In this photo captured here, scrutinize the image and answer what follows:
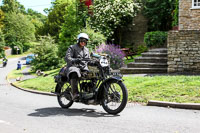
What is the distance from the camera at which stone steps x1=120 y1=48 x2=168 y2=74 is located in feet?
48.5

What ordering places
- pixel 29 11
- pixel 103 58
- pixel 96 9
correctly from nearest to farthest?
pixel 103 58 < pixel 96 9 < pixel 29 11

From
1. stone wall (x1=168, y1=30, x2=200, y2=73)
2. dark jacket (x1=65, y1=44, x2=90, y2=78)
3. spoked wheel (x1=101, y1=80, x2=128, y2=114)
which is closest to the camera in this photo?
spoked wheel (x1=101, y1=80, x2=128, y2=114)

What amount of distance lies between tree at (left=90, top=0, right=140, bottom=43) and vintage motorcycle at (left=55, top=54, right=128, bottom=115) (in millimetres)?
19104

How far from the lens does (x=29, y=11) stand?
11738cm

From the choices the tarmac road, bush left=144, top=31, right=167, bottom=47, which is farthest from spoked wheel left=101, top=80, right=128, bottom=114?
bush left=144, top=31, right=167, bottom=47

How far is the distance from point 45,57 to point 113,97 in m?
23.9

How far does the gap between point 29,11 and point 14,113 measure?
11661cm

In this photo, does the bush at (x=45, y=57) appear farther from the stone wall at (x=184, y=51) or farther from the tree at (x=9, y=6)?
the tree at (x=9, y=6)

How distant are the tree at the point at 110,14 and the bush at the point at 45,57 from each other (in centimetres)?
573

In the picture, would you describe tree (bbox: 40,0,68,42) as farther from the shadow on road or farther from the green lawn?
the shadow on road

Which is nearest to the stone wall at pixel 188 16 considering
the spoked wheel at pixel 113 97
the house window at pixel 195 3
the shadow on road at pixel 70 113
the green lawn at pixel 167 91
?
the house window at pixel 195 3

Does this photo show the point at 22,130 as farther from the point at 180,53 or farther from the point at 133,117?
the point at 180,53

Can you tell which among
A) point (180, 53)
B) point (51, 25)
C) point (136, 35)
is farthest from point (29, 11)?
point (180, 53)

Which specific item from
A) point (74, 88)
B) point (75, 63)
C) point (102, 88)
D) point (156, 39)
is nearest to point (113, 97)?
point (102, 88)
